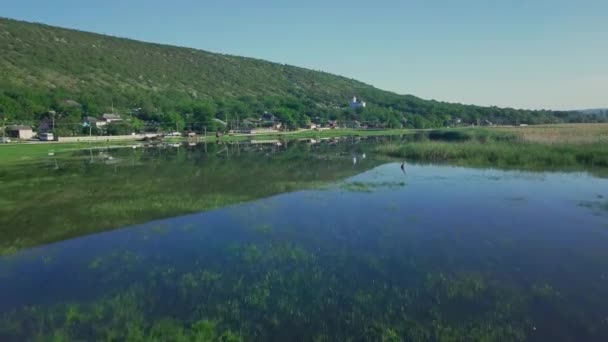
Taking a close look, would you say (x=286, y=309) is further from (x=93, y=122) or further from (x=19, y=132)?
(x=93, y=122)

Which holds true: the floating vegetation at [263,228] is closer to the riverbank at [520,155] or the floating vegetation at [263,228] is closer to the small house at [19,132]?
the riverbank at [520,155]

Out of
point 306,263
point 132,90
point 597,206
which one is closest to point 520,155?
point 597,206

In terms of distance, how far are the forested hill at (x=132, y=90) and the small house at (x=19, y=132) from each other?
5431 mm

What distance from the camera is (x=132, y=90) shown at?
13275 cm

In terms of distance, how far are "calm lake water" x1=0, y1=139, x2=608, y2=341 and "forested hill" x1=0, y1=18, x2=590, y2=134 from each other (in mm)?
75988

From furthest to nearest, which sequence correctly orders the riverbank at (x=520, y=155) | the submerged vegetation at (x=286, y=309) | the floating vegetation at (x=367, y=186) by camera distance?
the riverbank at (x=520, y=155)
the floating vegetation at (x=367, y=186)
the submerged vegetation at (x=286, y=309)

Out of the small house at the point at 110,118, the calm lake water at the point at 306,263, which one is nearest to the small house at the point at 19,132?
the small house at the point at 110,118

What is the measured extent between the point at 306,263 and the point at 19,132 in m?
83.6

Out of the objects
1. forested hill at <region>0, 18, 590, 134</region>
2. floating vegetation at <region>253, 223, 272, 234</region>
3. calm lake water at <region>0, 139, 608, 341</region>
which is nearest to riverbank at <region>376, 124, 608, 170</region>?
calm lake water at <region>0, 139, 608, 341</region>

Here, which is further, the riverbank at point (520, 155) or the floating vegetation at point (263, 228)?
the riverbank at point (520, 155)

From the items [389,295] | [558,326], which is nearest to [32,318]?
[389,295]

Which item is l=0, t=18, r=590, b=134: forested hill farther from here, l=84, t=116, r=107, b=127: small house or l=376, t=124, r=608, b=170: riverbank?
l=376, t=124, r=608, b=170: riverbank

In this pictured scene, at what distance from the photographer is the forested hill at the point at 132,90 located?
101 metres

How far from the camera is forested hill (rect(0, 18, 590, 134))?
331 ft
